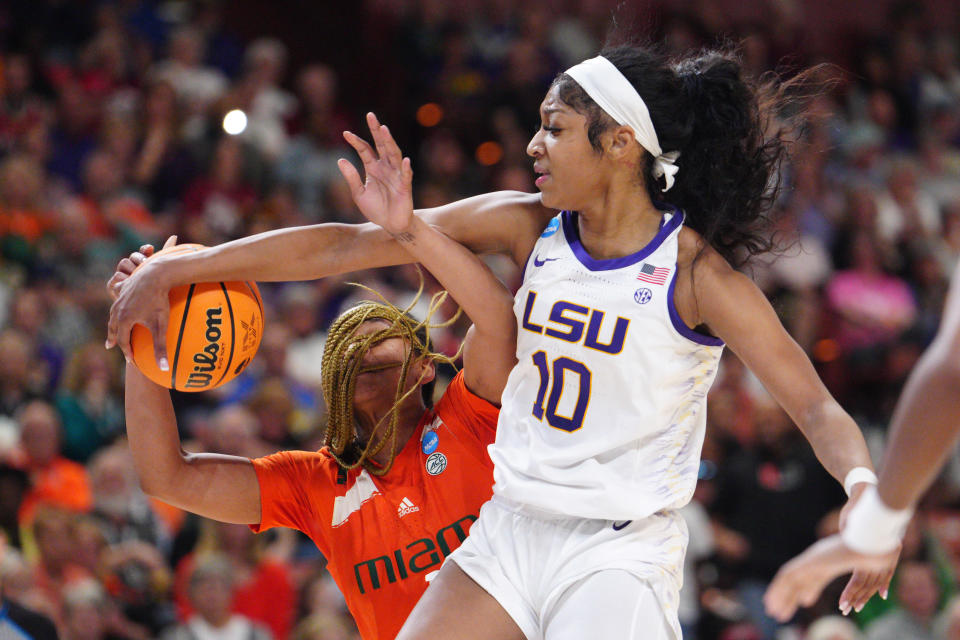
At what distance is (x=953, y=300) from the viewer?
2305 millimetres

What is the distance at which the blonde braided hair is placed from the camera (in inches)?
160

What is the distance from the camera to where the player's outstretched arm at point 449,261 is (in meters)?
3.46

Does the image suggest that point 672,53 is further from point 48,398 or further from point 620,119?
point 48,398

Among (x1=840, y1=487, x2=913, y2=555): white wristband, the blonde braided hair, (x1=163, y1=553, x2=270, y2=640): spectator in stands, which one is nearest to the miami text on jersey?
the blonde braided hair

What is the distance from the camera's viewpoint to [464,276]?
3.58 m

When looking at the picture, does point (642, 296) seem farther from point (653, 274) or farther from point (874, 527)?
point (874, 527)

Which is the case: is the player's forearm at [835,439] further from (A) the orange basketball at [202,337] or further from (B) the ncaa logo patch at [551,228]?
(A) the orange basketball at [202,337]

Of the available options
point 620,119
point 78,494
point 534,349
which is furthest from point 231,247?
point 78,494

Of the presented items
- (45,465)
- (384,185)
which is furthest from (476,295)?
(45,465)

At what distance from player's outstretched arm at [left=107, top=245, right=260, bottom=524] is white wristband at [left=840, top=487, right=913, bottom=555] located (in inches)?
85.5

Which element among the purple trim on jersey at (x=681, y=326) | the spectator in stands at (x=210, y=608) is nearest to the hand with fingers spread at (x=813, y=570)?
→ the purple trim on jersey at (x=681, y=326)

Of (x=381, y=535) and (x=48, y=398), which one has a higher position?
(x=381, y=535)

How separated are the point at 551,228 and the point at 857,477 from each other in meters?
1.20

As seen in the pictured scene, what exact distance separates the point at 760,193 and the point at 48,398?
4686mm
